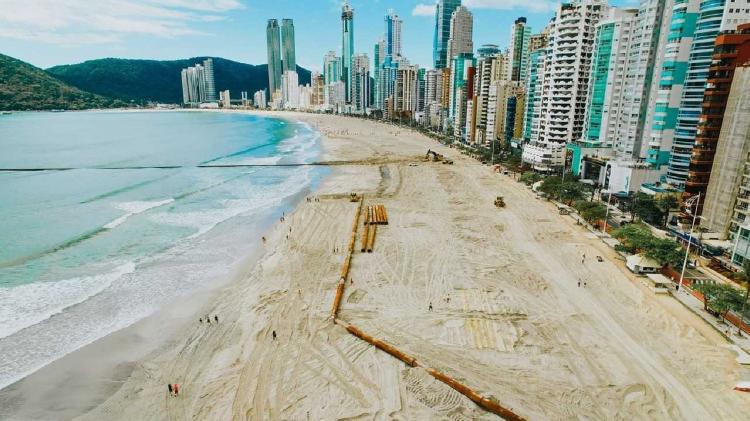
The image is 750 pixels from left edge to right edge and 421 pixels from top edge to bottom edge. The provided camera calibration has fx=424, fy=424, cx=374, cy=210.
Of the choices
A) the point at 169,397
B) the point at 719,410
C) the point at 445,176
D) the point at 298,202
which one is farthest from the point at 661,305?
the point at 445,176

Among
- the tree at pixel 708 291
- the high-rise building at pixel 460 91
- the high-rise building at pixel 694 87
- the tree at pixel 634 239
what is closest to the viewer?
the tree at pixel 708 291

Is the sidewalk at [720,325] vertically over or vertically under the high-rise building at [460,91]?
under

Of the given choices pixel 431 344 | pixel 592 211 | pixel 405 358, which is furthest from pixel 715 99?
pixel 405 358

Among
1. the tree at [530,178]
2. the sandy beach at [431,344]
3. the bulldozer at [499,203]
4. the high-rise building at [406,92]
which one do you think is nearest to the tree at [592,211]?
the sandy beach at [431,344]

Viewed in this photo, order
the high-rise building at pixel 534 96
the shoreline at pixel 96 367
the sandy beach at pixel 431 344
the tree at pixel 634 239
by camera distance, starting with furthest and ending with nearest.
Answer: the high-rise building at pixel 534 96
the tree at pixel 634 239
the shoreline at pixel 96 367
the sandy beach at pixel 431 344

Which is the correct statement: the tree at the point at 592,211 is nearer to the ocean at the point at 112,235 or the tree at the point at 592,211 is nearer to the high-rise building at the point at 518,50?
the ocean at the point at 112,235

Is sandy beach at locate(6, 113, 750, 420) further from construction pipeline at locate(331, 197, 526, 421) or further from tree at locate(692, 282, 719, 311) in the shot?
tree at locate(692, 282, 719, 311)

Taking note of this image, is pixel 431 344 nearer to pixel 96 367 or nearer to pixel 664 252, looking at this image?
pixel 96 367
